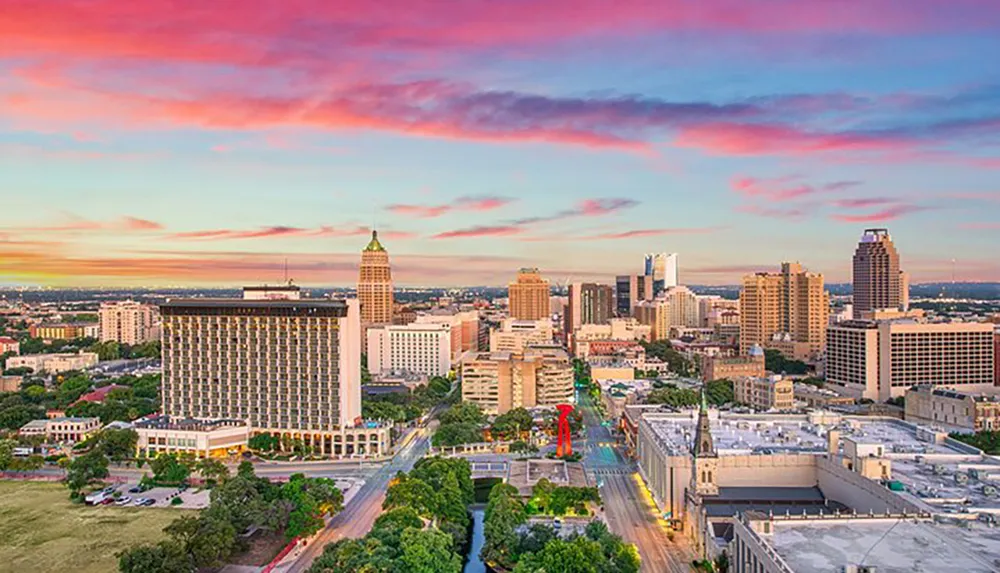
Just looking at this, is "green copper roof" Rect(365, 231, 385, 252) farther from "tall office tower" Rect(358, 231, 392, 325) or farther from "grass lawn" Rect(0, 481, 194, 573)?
"grass lawn" Rect(0, 481, 194, 573)

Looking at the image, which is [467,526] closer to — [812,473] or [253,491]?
[253,491]

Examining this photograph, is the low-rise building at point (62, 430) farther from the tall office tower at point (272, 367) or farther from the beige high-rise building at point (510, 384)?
the beige high-rise building at point (510, 384)

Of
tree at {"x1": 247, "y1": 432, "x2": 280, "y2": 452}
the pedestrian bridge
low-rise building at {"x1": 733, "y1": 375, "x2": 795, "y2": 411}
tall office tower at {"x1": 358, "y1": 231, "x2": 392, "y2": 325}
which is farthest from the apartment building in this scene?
the pedestrian bridge

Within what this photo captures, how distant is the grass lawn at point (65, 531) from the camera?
54.2m

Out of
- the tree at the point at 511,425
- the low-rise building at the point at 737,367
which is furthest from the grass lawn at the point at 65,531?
the low-rise building at the point at 737,367

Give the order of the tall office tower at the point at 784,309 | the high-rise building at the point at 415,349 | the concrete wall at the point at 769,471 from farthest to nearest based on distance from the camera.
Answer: the tall office tower at the point at 784,309
the high-rise building at the point at 415,349
the concrete wall at the point at 769,471

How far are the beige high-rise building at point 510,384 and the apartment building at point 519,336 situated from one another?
4274cm

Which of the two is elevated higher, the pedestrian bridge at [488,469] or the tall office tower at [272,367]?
the tall office tower at [272,367]

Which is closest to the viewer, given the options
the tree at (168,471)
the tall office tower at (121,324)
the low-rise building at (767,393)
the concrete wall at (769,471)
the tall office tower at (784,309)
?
the concrete wall at (769,471)

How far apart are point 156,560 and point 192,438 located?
41612 mm

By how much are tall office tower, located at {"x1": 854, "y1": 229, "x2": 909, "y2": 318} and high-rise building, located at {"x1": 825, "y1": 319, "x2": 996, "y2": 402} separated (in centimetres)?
6010

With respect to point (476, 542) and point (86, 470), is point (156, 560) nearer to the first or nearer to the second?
point (476, 542)

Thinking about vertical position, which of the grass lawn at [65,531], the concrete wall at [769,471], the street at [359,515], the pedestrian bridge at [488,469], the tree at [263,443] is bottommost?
the street at [359,515]

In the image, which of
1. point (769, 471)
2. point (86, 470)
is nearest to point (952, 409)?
point (769, 471)
